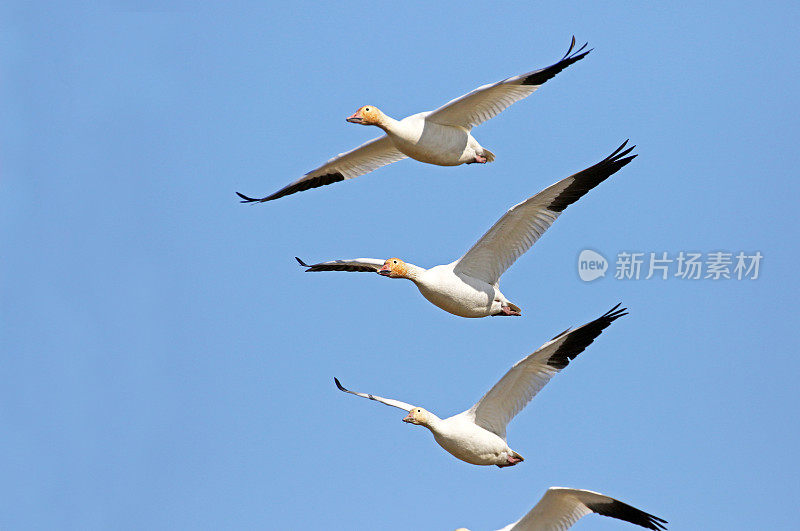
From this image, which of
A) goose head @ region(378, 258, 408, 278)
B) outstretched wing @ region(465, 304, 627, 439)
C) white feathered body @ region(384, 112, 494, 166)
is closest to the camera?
outstretched wing @ region(465, 304, 627, 439)

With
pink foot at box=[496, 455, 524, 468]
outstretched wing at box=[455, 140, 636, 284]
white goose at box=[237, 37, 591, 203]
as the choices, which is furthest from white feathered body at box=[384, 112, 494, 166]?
pink foot at box=[496, 455, 524, 468]

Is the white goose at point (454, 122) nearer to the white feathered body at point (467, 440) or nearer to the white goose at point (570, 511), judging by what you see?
the white feathered body at point (467, 440)

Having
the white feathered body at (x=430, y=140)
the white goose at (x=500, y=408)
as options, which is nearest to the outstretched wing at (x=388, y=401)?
the white goose at (x=500, y=408)

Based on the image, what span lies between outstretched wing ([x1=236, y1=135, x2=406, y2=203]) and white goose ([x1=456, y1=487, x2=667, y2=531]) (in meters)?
5.10

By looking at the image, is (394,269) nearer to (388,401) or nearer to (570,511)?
(388,401)

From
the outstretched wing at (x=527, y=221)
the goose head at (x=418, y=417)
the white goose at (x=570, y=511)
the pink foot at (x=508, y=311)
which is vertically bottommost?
the white goose at (x=570, y=511)

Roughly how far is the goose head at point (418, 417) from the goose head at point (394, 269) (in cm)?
156

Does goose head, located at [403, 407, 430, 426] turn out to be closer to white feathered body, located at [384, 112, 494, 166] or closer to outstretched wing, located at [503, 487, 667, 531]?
outstretched wing, located at [503, 487, 667, 531]

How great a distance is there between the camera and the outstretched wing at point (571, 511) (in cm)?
1569

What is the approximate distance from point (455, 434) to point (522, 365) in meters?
1.09

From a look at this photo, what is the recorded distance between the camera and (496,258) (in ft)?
52.6

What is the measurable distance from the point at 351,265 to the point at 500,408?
8.81 ft

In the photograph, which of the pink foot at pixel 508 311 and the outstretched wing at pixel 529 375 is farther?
the pink foot at pixel 508 311

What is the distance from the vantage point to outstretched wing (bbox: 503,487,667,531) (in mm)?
15688
